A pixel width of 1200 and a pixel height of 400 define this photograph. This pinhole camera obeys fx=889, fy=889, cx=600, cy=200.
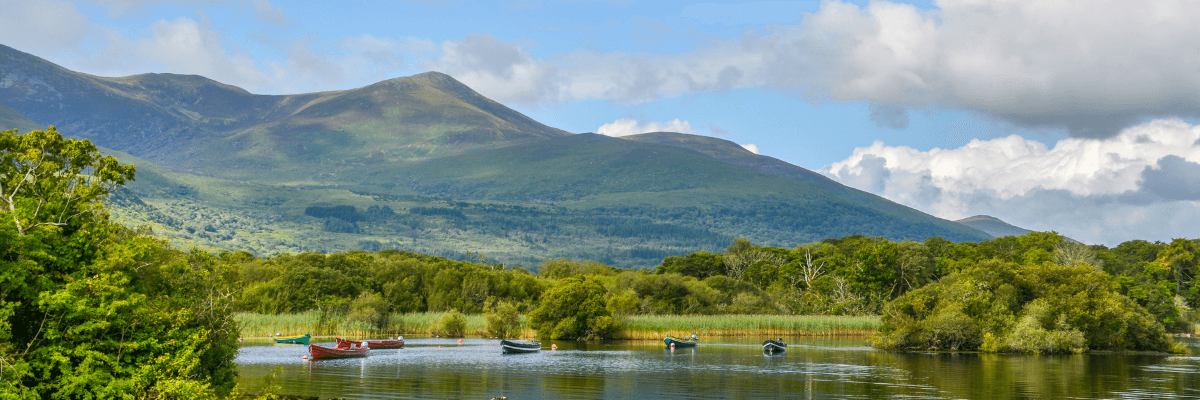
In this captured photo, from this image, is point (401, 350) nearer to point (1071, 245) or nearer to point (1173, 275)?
point (1071, 245)

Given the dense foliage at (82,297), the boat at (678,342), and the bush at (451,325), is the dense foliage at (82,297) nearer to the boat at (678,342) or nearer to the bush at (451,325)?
the boat at (678,342)

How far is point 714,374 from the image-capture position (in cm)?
4406

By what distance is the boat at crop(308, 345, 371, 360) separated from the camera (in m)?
50.8

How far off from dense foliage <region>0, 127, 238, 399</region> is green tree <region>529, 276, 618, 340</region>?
161 feet

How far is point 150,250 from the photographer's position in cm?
2259

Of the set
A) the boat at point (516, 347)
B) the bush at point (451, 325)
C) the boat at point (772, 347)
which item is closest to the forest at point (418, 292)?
the bush at point (451, 325)

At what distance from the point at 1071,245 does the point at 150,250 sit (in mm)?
108667

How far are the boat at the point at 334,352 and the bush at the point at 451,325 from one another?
66.3 ft

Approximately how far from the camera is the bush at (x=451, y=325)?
76.2m

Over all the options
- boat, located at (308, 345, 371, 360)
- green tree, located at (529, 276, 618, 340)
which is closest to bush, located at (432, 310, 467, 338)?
green tree, located at (529, 276, 618, 340)

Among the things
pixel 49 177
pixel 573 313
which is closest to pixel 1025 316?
pixel 573 313

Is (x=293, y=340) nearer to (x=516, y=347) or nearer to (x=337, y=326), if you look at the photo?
(x=337, y=326)

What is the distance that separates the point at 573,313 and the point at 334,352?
25232mm

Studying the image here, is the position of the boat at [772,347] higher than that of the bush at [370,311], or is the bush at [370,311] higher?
the bush at [370,311]
